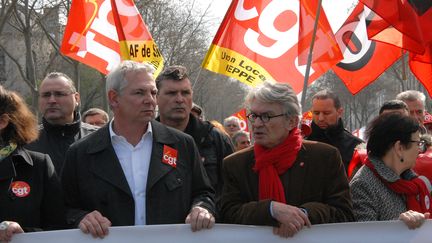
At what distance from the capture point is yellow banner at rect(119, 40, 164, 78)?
7775 millimetres

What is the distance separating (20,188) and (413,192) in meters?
2.16

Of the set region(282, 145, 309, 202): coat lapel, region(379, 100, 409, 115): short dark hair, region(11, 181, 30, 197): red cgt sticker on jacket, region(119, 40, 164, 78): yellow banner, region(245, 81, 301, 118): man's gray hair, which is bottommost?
region(11, 181, 30, 197): red cgt sticker on jacket

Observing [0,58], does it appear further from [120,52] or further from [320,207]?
[320,207]

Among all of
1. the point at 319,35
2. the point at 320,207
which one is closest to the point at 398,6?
the point at 319,35

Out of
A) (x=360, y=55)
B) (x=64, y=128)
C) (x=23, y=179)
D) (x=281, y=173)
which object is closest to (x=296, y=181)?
(x=281, y=173)

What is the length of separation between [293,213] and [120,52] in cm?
475

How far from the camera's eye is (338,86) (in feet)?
192

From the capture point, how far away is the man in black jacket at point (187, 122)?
16.7ft

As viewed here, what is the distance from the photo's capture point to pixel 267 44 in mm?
7301

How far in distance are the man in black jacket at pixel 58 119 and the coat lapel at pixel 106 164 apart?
4.03ft

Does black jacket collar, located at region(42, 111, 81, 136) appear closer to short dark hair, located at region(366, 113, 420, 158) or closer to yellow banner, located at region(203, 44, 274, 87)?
yellow banner, located at region(203, 44, 274, 87)

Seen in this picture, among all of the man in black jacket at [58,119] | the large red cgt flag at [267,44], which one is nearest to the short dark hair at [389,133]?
the man in black jacket at [58,119]

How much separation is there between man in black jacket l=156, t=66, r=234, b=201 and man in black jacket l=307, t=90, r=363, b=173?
1.37 meters

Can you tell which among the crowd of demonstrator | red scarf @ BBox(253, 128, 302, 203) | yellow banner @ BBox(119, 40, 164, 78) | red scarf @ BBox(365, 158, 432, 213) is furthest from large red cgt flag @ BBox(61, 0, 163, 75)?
red scarf @ BBox(365, 158, 432, 213)
